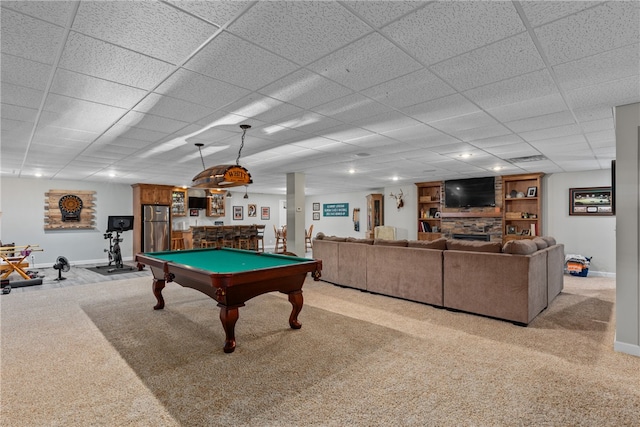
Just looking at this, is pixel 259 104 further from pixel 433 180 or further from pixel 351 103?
pixel 433 180

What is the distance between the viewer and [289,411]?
212 cm

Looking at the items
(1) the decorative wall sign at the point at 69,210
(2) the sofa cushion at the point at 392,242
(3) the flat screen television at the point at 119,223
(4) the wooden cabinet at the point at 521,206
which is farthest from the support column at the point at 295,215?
(1) the decorative wall sign at the point at 69,210

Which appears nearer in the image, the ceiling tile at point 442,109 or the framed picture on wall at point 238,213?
the ceiling tile at point 442,109

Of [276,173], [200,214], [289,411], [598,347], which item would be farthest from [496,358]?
[200,214]

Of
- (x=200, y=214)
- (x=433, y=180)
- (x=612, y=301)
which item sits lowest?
(x=612, y=301)

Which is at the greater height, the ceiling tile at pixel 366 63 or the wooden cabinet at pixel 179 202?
the ceiling tile at pixel 366 63

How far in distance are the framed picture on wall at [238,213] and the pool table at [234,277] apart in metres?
8.03

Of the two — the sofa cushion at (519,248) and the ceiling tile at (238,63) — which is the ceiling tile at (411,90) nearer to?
the ceiling tile at (238,63)

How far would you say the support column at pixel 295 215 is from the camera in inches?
289

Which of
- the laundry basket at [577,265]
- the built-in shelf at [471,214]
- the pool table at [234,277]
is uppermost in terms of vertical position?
the built-in shelf at [471,214]

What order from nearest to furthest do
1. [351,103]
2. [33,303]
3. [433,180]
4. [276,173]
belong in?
[351,103] → [33,303] → [276,173] → [433,180]

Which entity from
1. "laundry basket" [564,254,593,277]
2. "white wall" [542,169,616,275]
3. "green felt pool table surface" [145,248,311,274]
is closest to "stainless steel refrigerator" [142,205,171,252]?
"green felt pool table surface" [145,248,311,274]

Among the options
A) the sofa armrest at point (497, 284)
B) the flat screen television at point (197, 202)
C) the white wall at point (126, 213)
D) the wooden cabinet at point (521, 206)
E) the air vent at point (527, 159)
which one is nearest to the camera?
the sofa armrest at point (497, 284)

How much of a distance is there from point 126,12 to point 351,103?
1.92 m
